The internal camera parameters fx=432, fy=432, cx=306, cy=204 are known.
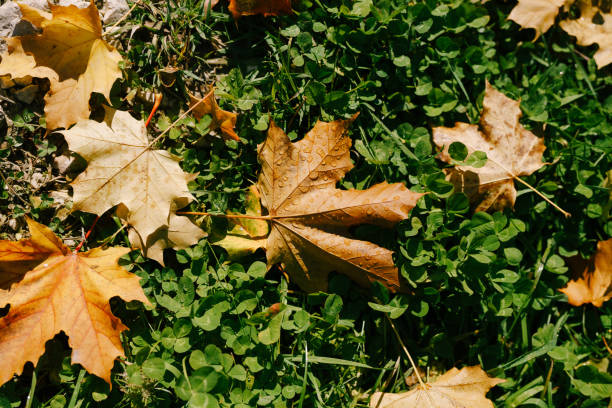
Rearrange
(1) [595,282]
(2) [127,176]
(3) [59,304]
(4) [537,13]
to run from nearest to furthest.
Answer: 1. (3) [59,304]
2. (2) [127,176]
3. (1) [595,282]
4. (4) [537,13]

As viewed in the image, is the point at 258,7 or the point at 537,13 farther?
the point at 537,13

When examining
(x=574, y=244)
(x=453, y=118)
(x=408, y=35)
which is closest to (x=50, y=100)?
(x=408, y=35)

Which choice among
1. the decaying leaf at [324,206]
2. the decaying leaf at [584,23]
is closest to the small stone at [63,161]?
the decaying leaf at [324,206]

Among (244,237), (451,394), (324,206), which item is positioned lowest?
(451,394)

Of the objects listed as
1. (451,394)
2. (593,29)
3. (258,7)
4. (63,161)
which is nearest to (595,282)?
(451,394)

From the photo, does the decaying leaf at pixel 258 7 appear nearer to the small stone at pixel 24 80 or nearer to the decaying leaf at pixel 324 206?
the decaying leaf at pixel 324 206

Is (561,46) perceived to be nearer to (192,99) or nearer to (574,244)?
(574,244)

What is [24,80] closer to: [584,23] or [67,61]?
[67,61]
